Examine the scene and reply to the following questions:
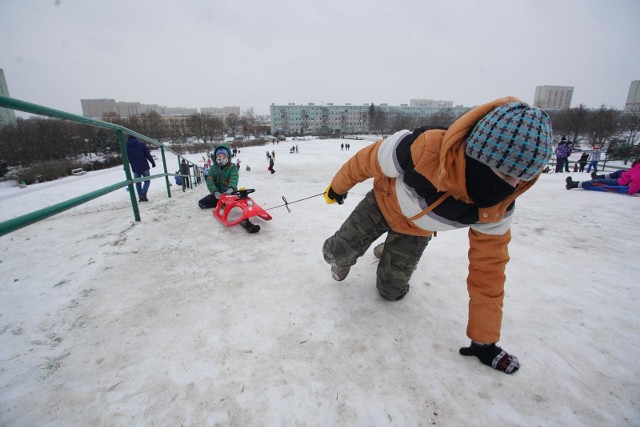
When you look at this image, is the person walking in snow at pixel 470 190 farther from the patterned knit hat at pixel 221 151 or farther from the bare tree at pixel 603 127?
the bare tree at pixel 603 127

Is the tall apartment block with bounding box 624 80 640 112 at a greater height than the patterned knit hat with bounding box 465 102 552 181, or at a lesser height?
greater

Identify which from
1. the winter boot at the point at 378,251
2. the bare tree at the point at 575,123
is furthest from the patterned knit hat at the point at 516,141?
the bare tree at the point at 575,123

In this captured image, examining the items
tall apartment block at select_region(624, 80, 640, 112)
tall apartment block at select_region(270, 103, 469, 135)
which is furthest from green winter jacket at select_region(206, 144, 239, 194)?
tall apartment block at select_region(624, 80, 640, 112)

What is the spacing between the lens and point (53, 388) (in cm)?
131

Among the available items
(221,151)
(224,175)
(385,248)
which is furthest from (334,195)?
(221,151)

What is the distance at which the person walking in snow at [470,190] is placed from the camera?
1.29m

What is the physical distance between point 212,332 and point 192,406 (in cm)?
47

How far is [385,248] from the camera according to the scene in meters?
2.20

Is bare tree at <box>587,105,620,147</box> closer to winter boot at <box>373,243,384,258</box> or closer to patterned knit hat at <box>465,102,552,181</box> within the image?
winter boot at <box>373,243,384,258</box>

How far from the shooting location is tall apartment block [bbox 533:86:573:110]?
370ft

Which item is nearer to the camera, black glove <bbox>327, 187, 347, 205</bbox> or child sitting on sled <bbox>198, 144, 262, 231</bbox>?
black glove <bbox>327, 187, 347, 205</bbox>

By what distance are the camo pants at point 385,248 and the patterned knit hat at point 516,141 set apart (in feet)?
3.03

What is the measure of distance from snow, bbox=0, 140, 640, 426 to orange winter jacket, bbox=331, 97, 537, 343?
359 millimetres

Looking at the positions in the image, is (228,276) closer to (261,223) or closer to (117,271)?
Answer: (117,271)
